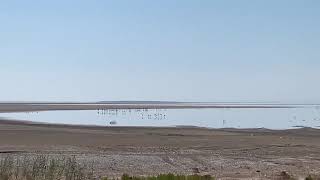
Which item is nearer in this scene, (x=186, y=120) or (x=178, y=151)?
(x=178, y=151)

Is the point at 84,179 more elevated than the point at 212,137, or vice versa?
the point at 212,137

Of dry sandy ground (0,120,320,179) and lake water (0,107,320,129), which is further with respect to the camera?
lake water (0,107,320,129)

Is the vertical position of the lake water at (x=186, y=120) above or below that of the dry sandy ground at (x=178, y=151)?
above

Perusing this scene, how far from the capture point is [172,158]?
25.0 metres

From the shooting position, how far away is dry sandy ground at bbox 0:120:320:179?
21.1 meters

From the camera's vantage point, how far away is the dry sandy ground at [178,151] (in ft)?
69.2

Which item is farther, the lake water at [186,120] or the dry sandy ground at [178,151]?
the lake water at [186,120]

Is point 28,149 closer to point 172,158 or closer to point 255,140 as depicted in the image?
point 172,158

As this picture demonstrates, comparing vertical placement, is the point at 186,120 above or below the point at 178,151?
above

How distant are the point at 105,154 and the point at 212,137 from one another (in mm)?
13117

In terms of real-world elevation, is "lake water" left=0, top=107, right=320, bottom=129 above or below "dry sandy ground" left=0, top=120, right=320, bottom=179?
above

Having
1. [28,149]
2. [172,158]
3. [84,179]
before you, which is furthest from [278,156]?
[84,179]

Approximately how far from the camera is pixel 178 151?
2820 cm

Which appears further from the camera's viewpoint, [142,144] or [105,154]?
[142,144]
